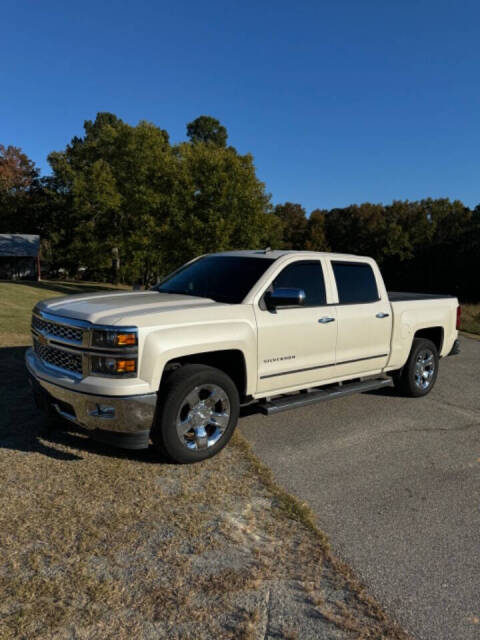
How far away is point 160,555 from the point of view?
292cm

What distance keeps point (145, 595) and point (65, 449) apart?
2.15m

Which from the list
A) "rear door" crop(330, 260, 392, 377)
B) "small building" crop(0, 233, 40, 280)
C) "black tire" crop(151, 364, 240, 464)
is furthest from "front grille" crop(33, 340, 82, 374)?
"small building" crop(0, 233, 40, 280)

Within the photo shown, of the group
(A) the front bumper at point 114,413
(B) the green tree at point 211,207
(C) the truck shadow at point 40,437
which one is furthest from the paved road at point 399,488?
(B) the green tree at point 211,207

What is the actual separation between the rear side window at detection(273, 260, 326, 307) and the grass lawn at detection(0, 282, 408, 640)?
1.82 metres

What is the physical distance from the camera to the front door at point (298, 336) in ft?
15.3

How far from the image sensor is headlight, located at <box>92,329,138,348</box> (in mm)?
3715

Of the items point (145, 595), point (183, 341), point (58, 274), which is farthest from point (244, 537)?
point (58, 274)

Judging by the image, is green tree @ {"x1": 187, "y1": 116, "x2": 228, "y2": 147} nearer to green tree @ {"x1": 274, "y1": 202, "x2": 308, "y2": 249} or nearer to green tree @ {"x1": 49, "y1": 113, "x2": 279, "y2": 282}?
green tree @ {"x1": 274, "y1": 202, "x2": 308, "y2": 249}

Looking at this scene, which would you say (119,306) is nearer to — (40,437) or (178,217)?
(40,437)

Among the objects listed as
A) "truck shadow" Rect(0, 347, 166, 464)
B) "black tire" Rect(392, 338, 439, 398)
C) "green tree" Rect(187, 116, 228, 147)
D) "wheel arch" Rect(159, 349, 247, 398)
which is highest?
"green tree" Rect(187, 116, 228, 147)

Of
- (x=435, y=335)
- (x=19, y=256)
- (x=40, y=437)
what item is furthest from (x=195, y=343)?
(x=19, y=256)

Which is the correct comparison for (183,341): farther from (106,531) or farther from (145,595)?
(145,595)

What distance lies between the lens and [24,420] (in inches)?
199

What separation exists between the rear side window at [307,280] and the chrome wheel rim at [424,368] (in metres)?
2.14
